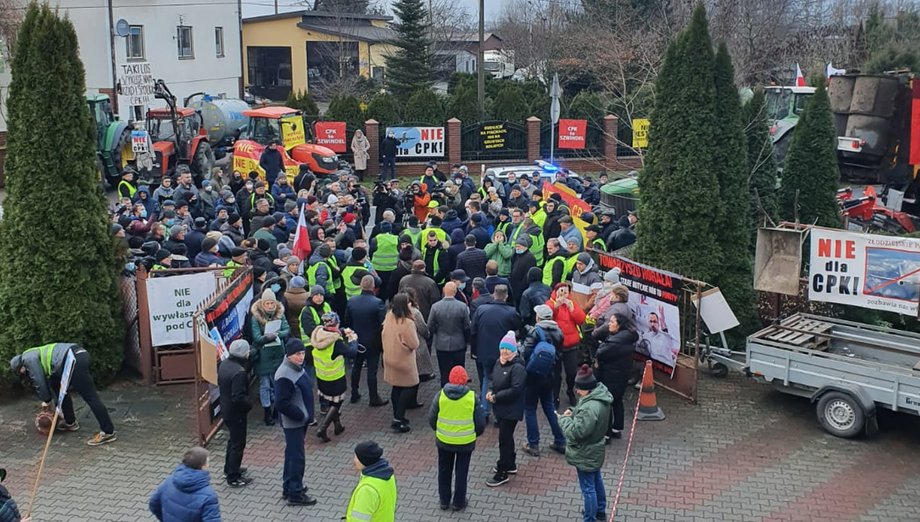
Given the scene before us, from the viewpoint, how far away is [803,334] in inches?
448

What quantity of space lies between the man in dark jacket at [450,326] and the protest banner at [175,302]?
3.12 m

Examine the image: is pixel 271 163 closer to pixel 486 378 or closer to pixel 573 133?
pixel 573 133

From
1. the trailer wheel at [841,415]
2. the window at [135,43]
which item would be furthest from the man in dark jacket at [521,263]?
the window at [135,43]

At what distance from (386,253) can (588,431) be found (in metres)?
6.21

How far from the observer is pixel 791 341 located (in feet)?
36.3

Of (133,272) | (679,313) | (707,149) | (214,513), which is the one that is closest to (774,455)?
(679,313)

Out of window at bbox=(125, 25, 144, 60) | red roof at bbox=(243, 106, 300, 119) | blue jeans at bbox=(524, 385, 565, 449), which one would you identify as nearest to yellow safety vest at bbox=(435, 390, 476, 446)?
blue jeans at bbox=(524, 385, 565, 449)

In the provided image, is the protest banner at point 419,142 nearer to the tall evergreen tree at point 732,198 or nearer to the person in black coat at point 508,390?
the tall evergreen tree at point 732,198

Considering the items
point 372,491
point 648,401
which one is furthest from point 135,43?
point 372,491

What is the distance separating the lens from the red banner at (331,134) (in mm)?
30062

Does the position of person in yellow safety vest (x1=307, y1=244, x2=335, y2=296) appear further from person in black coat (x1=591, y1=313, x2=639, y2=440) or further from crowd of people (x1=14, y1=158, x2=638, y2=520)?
person in black coat (x1=591, y1=313, x2=639, y2=440)

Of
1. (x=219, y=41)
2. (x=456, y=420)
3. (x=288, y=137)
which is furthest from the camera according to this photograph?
(x=219, y=41)

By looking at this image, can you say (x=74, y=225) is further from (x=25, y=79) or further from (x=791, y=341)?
(x=791, y=341)

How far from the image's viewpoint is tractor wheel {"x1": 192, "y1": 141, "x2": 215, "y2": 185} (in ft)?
85.0
